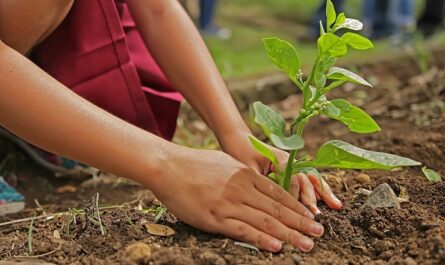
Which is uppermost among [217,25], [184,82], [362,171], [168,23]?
[168,23]

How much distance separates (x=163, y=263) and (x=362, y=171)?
0.79 meters

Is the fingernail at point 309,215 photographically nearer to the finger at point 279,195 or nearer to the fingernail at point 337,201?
the finger at point 279,195

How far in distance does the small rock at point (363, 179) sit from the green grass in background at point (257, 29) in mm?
1451

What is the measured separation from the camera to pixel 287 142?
1.44 meters

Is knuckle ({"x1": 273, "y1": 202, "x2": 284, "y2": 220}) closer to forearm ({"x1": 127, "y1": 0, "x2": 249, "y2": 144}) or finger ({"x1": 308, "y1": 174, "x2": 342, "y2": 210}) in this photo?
finger ({"x1": 308, "y1": 174, "x2": 342, "y2": 210})

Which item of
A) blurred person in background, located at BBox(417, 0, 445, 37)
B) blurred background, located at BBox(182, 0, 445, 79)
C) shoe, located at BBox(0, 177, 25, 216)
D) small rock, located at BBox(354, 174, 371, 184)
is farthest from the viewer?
blurred person in background, located at BBox(417, 0, 445, 37)

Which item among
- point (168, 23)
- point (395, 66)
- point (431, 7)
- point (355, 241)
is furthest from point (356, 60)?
point (355, 241)

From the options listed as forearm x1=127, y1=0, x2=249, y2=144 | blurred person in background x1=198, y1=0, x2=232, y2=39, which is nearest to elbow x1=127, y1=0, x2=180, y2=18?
forearm x1=127, y1=0, x2=249, y2=144

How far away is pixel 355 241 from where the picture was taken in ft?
5.11

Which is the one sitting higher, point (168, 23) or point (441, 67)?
point (168, 23)

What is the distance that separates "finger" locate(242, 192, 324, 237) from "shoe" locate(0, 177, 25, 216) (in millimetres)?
898

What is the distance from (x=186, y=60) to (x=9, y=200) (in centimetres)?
62

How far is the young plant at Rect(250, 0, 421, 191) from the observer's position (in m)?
1.47

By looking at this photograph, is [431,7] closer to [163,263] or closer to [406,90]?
[406,90]
